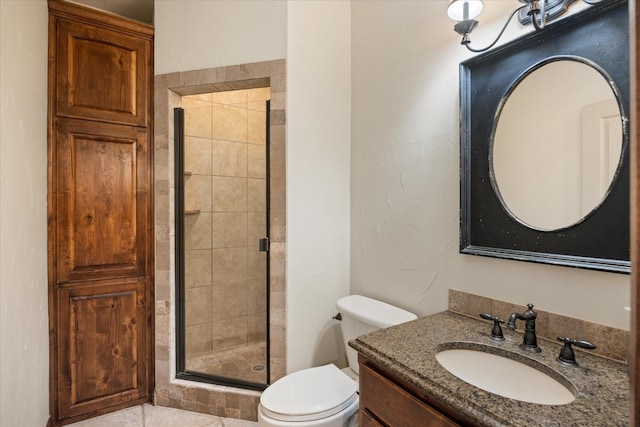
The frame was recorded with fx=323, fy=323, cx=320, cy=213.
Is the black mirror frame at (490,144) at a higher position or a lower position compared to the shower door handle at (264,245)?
higher

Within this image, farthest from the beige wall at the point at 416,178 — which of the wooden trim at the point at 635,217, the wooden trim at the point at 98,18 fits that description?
the wooden trim at the point at 98,18

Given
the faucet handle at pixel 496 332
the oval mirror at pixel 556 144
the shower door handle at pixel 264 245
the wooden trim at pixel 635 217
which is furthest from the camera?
the shower door handle at pixel 264 245

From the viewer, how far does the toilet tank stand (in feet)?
5.02

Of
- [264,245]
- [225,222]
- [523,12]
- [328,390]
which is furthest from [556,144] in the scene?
[225,222]

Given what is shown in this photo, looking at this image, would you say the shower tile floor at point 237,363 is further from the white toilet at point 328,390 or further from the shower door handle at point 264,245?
Answer: the shower door handle at point 264,245

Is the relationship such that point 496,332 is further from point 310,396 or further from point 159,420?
point 159,420

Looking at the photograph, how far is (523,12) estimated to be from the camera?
1.17 metres

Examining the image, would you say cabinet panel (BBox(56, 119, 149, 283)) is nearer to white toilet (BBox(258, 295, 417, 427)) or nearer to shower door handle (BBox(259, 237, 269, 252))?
shower door handle (BBox(259, 237, 269, 252))

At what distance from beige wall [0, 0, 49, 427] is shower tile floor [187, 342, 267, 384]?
0.89 m

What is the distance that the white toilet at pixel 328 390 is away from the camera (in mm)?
1352

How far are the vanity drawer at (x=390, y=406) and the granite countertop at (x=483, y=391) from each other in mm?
57

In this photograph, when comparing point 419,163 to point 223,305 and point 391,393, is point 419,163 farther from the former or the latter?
point 223,305

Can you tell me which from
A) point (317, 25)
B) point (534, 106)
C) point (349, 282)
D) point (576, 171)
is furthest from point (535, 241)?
point (317, 25)

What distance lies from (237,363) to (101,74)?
2.19m
